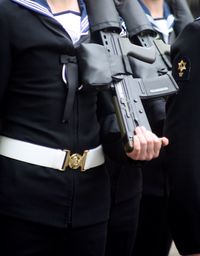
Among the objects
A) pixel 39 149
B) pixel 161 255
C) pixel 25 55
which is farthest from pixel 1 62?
pixel 161 255

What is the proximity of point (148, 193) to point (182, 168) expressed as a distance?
451 mm

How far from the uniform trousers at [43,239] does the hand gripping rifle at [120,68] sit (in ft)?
1.07

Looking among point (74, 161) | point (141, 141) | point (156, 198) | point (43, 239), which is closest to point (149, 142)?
point (141, 141)

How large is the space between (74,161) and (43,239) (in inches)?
8.8

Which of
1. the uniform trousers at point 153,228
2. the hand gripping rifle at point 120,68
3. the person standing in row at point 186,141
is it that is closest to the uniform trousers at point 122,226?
the person standing in row at point 186,141

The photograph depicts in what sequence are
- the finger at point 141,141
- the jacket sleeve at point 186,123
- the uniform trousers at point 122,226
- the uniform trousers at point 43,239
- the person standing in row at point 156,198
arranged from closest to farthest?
1. the finger at point 141,141
2. the uniform trousers at point 43,239
3. the jacket sleeve at point 186,123
4. the uniform trousers at point 122,226
5. the person standing in row at point 156,198

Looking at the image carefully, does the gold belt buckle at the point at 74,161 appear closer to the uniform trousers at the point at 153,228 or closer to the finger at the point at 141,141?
the finger at the point at 141,141

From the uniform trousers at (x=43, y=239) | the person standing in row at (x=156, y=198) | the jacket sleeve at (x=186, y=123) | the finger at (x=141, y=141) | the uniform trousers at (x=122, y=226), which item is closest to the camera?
the finger at (x=141, y=141)

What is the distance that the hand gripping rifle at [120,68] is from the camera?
5.35 ft

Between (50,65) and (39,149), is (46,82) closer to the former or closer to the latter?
(50,65)

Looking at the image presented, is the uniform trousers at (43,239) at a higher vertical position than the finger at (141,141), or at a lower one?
lower

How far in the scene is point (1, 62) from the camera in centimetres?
161

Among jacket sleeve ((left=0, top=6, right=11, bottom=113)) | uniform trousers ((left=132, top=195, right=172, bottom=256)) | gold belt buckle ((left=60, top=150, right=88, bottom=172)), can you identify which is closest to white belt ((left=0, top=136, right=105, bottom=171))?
gold belt buckle ((left=60, top=150, right=88, bottom=172))

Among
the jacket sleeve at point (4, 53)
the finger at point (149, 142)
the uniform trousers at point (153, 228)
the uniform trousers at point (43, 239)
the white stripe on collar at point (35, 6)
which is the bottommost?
the uniform trousers at point (153, 228)
